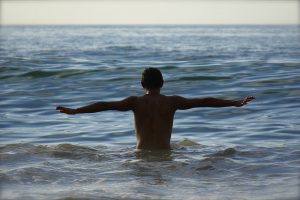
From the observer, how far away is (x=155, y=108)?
782 centimetres

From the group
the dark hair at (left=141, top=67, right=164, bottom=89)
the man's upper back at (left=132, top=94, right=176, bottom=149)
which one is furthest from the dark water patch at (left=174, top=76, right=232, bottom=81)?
the dark hair at (left=141, top=67, right=164, bottom=89)

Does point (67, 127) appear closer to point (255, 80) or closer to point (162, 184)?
point (162, 184)

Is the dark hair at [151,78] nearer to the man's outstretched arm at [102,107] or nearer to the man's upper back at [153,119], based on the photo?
the man's upper back at [153,119]

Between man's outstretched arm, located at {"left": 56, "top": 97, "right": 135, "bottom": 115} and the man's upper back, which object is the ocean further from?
man's outstretched arm, located at {"left": 56, "top": 97, "right": 135, "bottom": 115}

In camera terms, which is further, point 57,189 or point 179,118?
point 179,118

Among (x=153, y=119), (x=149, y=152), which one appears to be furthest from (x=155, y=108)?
(x=149, y=152)

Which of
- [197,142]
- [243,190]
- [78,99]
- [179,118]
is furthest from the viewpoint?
[78,99]

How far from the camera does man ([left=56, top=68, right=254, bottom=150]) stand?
762 centimetres

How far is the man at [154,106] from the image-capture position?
762cm

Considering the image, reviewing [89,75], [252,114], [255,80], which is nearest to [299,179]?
[252,114]

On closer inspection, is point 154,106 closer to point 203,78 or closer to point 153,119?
point 153,119

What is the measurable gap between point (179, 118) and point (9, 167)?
513 cm

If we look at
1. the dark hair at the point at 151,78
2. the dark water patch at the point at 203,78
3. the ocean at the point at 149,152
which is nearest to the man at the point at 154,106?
the dark hair at the point at 151,78

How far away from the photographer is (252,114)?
1202 cm
